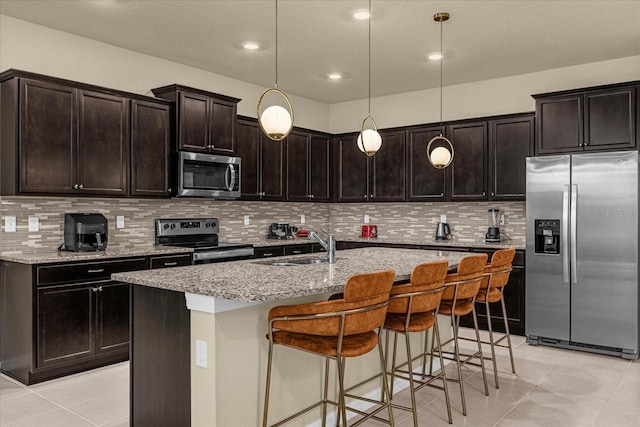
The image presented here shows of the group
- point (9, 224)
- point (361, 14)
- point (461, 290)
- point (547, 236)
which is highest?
point (361, 14)

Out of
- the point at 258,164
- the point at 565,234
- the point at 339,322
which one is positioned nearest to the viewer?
the point at 339,322

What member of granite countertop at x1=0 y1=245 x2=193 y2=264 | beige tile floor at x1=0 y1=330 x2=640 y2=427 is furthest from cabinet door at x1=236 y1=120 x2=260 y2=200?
beige tile floor at x1=0 y1=330 x2=640 y2=427

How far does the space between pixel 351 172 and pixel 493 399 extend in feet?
12.7

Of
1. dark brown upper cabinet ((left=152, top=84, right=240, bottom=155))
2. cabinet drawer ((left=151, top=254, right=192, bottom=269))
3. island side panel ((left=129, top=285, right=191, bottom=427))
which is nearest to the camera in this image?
island side panel ((left=129, top=285, right=191, bottom=427))

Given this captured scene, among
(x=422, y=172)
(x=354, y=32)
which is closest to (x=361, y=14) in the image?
(x=354, y=32)

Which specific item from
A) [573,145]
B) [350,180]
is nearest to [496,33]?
[573,145]

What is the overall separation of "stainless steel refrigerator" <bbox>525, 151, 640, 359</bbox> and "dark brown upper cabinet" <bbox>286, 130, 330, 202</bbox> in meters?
2.70

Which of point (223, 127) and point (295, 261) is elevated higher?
point (223, 127)

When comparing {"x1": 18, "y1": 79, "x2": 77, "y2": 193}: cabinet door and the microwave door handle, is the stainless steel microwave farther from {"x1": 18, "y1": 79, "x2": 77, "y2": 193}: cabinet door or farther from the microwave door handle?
{"x1": 18, "y1": 79, "x2": 77, "y2": 193}: cabinet door

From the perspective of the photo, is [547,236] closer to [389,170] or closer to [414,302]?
[389,170]

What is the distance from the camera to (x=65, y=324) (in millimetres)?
3869

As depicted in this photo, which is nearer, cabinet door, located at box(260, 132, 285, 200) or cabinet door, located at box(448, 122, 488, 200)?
cabinet door, located at box(448, 122, 488, 200)

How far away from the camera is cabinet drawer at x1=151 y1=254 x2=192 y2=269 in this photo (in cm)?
443

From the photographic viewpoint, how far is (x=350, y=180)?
680cm
